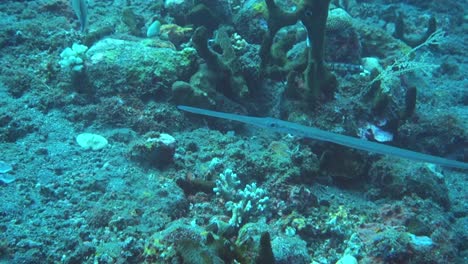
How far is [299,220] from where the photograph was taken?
449cm

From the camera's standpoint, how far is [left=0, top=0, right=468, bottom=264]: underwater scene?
3.95 meters

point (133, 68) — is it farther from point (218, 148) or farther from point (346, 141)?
point (346, 141)

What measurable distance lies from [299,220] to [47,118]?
14.5 feet

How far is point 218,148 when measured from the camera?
5793 mm

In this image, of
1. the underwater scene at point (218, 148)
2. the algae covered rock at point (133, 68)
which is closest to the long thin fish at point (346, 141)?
the underwater scene at point (218, 148)

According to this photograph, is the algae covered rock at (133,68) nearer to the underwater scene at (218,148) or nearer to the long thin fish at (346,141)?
the underwater scene at (218,148)

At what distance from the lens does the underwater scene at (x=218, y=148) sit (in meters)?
3.95

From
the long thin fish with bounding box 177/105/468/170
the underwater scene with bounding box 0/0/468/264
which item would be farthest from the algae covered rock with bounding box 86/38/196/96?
the long thin fish with bounding box 177/105/468/170

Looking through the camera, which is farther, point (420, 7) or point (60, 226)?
point (420, 7)

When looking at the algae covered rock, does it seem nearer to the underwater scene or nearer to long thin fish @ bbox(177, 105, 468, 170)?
the underwater scene

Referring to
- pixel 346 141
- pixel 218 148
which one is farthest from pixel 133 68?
pixel 346 141

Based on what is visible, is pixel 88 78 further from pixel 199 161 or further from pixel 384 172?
pixel 384 172

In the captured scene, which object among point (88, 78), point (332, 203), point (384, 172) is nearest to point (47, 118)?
point (88, 78)

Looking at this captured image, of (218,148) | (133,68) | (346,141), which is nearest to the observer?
(346,141)
